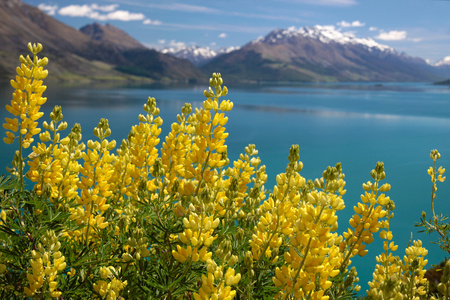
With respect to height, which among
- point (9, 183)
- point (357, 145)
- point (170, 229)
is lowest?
point (357, 145)

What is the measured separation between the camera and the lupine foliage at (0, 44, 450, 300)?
1.95 metres

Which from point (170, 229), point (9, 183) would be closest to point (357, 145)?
point (170, 229)

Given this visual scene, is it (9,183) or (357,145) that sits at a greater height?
(9,183)

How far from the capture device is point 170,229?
248cm

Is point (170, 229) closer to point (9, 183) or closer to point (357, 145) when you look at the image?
point (9, 183)

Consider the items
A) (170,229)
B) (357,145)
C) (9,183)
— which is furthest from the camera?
(357,145)

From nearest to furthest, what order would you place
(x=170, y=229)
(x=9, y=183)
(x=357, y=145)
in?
1. (x=170, y=229)
2. (x=9, y=183)
3. (x=357, y=145)

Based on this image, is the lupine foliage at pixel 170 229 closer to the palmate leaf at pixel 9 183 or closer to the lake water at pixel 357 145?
the palmate leaf at pixel 9 183

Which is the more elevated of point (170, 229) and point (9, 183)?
point (9, 183)

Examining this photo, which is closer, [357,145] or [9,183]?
[9,183]

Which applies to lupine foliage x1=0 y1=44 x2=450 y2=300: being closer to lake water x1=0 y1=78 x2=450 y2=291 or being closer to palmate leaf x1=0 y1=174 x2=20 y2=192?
palmate leaf x1=0 y1=174 x2=20 y2=192

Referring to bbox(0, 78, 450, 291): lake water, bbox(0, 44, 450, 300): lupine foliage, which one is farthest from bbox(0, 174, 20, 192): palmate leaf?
bbox(0, 78, 450, 291): lake water

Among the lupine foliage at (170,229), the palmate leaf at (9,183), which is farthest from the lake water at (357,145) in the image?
the palmate leaf at (9,183)

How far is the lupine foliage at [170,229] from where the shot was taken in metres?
1.95
